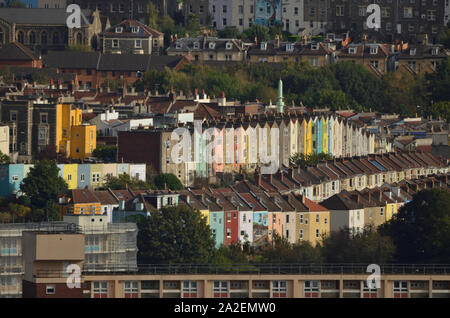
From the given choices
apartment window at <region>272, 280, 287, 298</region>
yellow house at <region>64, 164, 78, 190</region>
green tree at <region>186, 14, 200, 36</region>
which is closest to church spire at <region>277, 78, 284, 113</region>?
green tree at <region>186, 14, 200, 36</region>

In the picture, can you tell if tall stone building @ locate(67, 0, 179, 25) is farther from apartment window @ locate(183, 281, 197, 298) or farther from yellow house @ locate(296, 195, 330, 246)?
apartment window @ locate(183, 281, 197, 298)

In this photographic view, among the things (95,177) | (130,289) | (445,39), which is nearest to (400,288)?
(130,289)

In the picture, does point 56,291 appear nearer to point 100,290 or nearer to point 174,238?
point 100,290

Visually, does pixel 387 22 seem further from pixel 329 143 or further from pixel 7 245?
pixel 7 245

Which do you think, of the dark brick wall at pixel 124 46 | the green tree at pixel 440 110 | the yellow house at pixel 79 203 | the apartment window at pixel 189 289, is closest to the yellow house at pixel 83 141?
the yellow house at pixel 79 203

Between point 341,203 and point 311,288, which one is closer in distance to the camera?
point 311,288

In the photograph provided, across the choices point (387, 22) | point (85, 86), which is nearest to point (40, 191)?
point (85, 86)

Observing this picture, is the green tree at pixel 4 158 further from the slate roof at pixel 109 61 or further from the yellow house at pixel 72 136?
the slate roof at pixel 109 61
